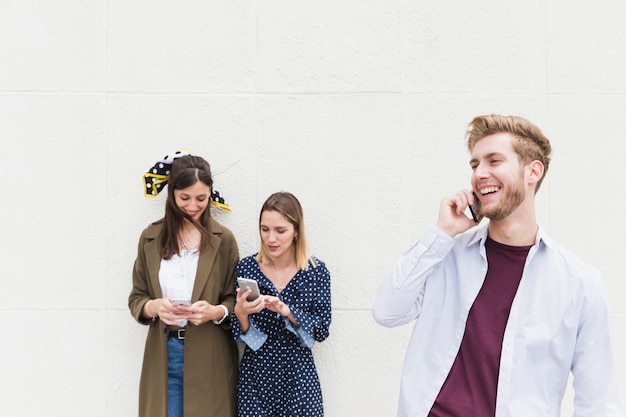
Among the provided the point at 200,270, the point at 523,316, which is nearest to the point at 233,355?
the point at 200,270

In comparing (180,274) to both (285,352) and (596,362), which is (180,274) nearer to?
(285,352)

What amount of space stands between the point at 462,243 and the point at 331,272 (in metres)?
1.51

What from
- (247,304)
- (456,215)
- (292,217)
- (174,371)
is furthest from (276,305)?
(456,215)

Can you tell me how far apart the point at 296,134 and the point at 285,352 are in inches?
55.1

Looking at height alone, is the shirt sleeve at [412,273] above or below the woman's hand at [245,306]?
above

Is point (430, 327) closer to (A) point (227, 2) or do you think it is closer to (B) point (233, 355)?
(B) point (233, 355)

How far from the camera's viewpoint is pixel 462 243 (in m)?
2.98

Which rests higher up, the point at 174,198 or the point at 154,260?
the point at 174,198

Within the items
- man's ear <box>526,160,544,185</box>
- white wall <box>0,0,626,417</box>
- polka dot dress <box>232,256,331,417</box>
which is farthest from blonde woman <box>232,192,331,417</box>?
man's ear <box>526,160,544,185</box>

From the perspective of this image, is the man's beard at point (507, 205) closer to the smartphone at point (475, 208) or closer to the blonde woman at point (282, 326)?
the smartphone at point (475, 208)

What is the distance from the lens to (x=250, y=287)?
144 inches

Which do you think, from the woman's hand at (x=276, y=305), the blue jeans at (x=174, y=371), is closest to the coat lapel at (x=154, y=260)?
the blue jeans at (x=174, y=371)

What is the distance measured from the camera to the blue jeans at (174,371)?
393cm

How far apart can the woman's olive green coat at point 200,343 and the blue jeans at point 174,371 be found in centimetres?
5
